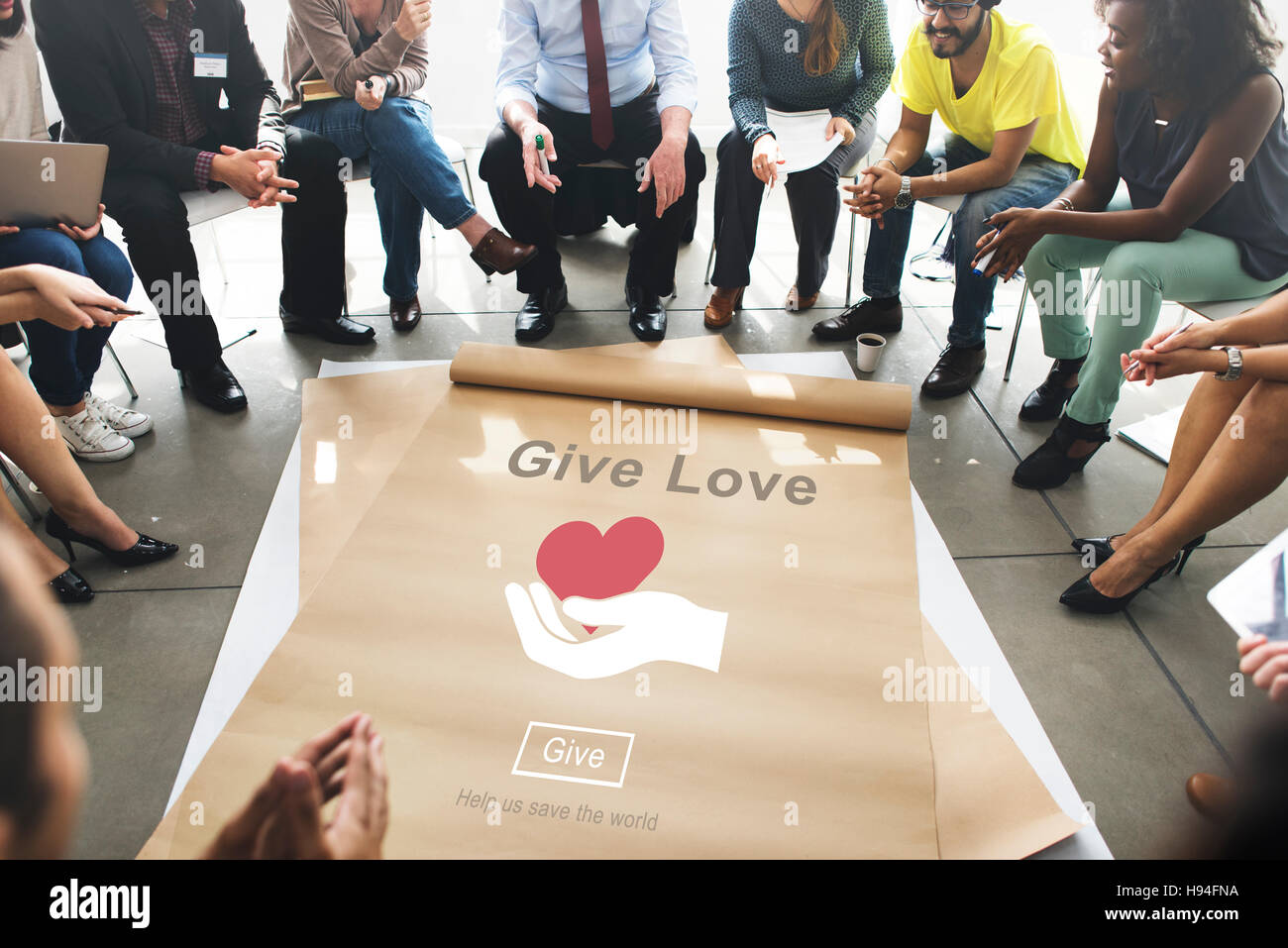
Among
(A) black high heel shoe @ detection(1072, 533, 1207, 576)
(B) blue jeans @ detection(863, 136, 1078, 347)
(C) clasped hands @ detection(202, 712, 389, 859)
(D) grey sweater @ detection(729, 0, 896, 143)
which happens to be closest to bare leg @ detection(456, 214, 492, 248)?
(D) grey sweater @ detection(729, 0, 896, 143)

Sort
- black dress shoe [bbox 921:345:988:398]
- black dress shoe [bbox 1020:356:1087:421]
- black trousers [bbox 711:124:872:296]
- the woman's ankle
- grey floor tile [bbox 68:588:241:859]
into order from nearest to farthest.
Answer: grey floor tile [bbox 68:588:241:859] → the woman's ankle → black dress shoe [bbox 1020:356:1087:421] → black dress shoe [bbox 921:345:988:398] → black trousers [bbox 711:124:872:296]

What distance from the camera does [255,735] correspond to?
1.49 meters

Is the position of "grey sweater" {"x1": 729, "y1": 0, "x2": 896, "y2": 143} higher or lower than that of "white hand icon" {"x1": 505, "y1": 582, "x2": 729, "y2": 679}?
higher

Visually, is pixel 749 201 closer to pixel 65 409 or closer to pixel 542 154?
pixel 542 154

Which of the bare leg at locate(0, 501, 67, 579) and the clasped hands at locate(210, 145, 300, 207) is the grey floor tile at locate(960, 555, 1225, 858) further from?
the clasped hands at locate(210, 145, 300, 207)

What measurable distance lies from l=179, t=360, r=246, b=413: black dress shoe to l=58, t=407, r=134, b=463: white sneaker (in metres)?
0.30

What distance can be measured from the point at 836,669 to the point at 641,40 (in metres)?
2.36

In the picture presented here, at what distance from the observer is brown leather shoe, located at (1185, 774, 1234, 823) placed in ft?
4.89

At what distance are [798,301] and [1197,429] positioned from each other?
151 cm

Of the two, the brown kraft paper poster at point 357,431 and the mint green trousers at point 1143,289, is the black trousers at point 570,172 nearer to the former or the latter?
the brown kraft paper poster at point 357,431

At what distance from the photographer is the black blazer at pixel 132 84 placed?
229cm

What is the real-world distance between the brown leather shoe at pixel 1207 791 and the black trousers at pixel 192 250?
9.01ft

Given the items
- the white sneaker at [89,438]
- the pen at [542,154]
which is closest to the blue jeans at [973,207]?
the pen at [542,154]
